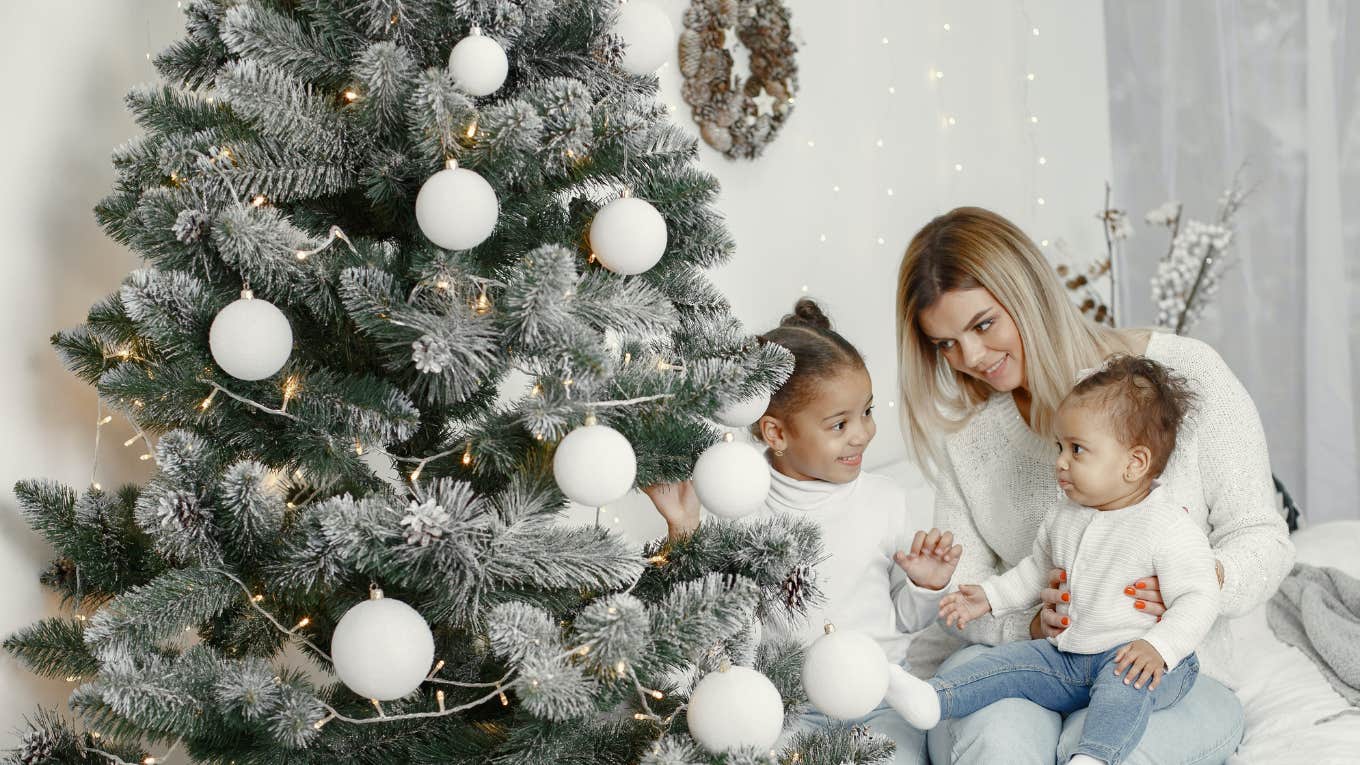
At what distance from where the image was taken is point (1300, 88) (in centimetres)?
327

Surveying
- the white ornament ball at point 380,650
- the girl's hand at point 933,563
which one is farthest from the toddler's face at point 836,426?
the white ornament ball at point 380,650

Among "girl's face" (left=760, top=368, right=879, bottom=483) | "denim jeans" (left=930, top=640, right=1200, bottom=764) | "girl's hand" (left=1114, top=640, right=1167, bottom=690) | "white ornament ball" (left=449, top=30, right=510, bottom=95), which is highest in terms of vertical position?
"white ornament ball" (left=449, top=30, right=510, bottom=95)

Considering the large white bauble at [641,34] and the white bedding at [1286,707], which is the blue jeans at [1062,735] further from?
the large white bauble at [641,34]

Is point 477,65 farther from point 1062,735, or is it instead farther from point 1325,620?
point 1325,620

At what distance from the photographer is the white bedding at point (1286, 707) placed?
1473 millimetres

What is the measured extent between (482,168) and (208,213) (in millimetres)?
246

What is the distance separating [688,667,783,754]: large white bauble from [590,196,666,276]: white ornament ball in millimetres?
376

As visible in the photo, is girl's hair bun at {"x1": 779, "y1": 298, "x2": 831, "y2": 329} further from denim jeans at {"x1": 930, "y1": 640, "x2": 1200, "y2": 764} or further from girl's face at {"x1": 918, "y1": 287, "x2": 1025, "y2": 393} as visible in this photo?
denim jeans at {"x1": 930, "y1": 640, "x2": 1200, "y2": 764}

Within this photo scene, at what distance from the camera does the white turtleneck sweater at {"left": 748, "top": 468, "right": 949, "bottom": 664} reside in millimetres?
1669

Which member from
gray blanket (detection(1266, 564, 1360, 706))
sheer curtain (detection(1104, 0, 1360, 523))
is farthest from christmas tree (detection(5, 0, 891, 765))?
sheer curtain (detection(1104, 0, 1360, 523))

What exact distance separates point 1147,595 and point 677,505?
73cm

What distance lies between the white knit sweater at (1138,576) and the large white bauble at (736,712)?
755 mm

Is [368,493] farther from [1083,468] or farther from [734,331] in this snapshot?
[1083,468]

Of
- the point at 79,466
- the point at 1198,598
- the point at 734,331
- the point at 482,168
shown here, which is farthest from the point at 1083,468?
the point at 79,466
